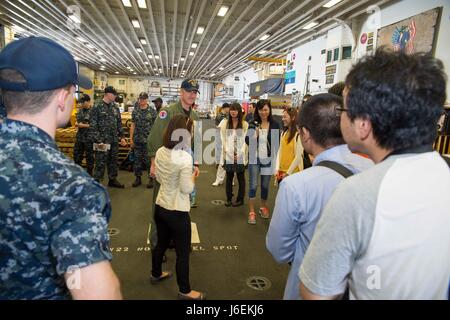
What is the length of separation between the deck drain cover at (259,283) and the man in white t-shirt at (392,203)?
6.13ft

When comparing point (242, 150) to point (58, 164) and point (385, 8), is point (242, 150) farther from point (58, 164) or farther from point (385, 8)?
point (385, 8)

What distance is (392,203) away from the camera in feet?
2.17

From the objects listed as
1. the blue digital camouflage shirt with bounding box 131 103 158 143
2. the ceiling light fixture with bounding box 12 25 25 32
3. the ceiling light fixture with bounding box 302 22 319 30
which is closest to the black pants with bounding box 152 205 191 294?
the blue digital camouflage shirt with bounding box 131 103 158 143

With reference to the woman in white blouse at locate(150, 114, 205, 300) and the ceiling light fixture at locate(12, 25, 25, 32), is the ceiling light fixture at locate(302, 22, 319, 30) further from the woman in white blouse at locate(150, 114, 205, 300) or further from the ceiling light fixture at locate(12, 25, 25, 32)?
the ceiling light fixture at locate(12, 25, 25, 32)

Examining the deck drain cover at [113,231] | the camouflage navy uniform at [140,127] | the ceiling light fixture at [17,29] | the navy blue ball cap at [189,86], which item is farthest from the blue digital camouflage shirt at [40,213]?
the ceiling light fixture at [17,29]

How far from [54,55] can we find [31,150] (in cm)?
28

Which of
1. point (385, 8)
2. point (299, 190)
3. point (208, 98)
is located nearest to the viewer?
point (299, 190)

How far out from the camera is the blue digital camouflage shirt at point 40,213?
69 centimetres

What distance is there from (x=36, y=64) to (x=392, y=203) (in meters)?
1.00

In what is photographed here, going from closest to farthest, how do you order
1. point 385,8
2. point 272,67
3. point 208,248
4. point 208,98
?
point 208,248 < point 385,8 < point 272,67 < point 208,98

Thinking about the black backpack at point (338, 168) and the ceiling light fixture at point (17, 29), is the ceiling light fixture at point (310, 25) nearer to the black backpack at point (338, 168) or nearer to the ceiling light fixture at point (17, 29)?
the black backpack at point (338, 168)

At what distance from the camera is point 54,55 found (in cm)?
79

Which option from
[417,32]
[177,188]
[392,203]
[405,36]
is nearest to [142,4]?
[405,36]

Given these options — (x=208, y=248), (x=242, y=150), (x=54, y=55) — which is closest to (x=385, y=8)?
(x=242, y=150)
